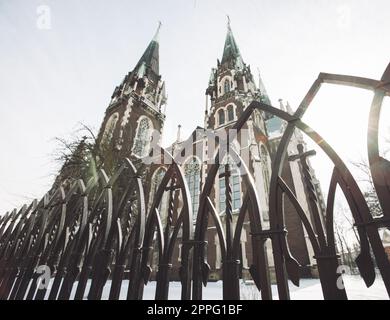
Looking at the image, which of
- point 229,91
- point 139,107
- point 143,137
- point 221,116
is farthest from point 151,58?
point 221,116

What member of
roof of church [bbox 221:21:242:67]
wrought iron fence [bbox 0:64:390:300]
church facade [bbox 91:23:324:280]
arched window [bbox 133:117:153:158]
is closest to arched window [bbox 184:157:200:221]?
church facade [bbox 91:23:324:280]

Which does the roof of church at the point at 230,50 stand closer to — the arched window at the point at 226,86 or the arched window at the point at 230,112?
the arched window at the point at 226,86

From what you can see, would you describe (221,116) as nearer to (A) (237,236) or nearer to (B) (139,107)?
(B) (139,107)

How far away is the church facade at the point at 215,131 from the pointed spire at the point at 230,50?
0.13 m

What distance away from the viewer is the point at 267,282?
93cm

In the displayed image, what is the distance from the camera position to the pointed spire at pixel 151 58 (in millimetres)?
31062

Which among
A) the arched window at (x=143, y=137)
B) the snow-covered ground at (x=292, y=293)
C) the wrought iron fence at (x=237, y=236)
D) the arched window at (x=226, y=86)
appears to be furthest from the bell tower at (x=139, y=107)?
the wrought iron fence at (x=237, y=236)

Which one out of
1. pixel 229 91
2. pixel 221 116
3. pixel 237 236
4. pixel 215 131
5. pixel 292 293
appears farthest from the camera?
pixel 229 91

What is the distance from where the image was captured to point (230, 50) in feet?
94.5

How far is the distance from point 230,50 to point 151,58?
11880 mm

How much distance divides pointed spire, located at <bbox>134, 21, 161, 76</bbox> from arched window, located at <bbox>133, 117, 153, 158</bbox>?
32.5 feet
